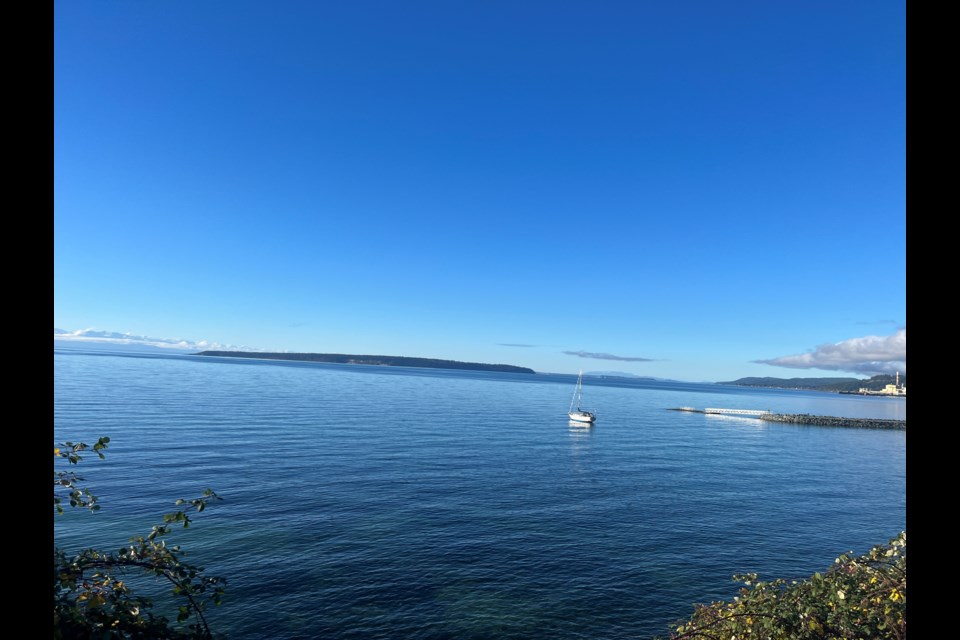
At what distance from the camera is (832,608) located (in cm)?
1149

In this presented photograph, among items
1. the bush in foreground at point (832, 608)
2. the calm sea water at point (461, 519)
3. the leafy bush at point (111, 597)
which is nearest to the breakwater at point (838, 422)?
the calm sea water at point (461, 519)

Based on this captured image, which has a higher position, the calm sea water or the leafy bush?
the leafy bush

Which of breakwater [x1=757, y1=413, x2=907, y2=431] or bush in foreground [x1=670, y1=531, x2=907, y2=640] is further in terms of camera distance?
breakwater [x1=757, y1=413, x2=907, y2=431]

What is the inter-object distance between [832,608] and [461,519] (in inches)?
1010

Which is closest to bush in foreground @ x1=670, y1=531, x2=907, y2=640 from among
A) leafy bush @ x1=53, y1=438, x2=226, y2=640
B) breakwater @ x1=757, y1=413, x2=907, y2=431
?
leafy bush @ x1=53, y1=438, x2=226, y2=640

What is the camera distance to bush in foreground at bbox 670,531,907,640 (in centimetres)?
1039

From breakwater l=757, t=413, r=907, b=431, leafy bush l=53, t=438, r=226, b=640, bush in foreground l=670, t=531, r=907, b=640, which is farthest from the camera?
breakwater l=757, t=413, r=907, b=431

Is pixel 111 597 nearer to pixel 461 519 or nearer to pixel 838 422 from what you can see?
pixel 461 519

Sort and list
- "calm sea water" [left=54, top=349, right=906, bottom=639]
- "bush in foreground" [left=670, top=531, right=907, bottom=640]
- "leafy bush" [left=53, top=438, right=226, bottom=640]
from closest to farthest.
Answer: "leafy bush" [left=53, top=438, right=226, bottom=640] < "bush in foreground" [left=670, top=531, right=907, bottom=640] < "calm sea water" [left=54, top=349, right=906, bottom=639]

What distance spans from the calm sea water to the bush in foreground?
3367mm

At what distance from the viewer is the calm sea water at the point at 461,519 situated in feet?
74.8

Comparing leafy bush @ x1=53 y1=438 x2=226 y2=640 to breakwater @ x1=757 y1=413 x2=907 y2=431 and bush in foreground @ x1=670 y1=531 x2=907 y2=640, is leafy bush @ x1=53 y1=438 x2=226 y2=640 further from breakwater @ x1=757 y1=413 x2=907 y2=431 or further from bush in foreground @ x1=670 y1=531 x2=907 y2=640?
breakwater @ x1=757 y1=413 x2=907 y2=431
